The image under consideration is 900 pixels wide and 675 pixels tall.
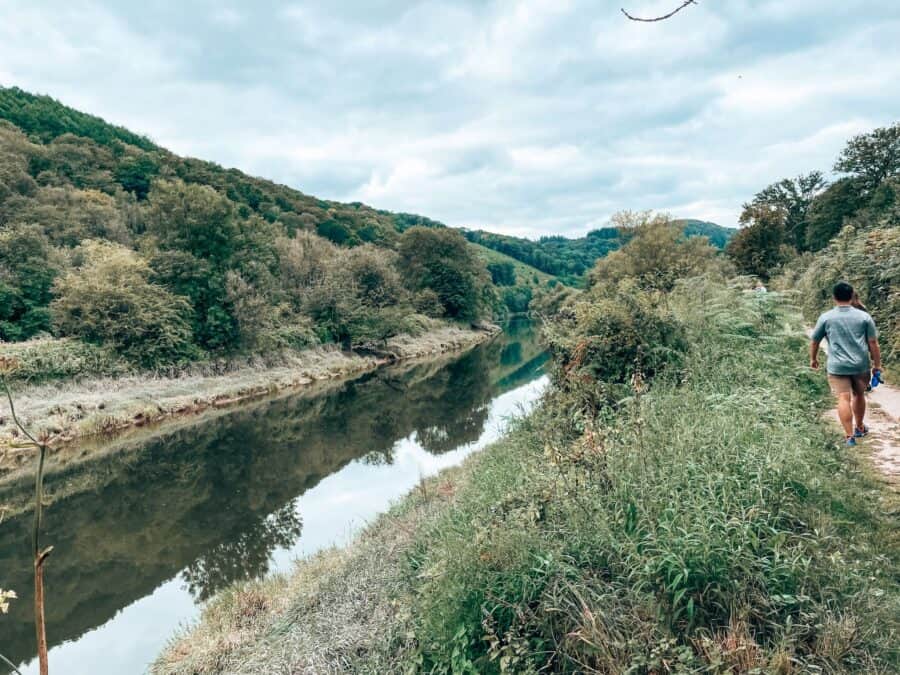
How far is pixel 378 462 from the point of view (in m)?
14.9

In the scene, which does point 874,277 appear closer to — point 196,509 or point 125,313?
point 196,509

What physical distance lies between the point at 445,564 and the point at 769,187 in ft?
175

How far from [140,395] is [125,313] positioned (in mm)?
5178

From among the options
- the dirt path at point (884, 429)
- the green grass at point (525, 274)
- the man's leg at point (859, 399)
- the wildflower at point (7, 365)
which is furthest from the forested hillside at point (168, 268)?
the green grass at point (525, 274)

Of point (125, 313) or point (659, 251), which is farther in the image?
point (659, 251)

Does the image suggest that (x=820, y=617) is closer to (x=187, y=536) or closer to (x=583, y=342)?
(x=583, y=342)

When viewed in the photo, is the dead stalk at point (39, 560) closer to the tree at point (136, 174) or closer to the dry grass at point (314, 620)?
the dry grass at point (314, 620)

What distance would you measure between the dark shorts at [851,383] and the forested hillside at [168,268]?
2672 cm

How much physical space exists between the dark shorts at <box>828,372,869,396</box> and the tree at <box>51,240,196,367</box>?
27.2 m

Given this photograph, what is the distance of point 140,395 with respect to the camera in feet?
70.0

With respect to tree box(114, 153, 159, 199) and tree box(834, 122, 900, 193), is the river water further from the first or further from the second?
tree box(114, 153, 159, 199)

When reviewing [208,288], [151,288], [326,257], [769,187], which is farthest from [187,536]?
[769,187]

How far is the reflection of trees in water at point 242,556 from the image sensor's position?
28.2 feet

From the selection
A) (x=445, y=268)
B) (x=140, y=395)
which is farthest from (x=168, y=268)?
(x=445, y=268)
